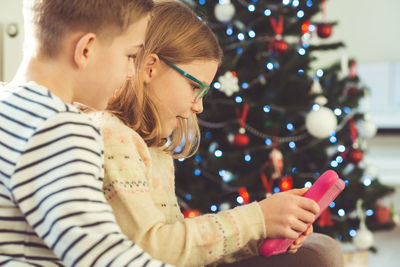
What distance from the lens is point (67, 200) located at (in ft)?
2.10

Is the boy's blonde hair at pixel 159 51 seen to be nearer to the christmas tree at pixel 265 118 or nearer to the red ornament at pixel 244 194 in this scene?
the christmas tree at pixel 265 118

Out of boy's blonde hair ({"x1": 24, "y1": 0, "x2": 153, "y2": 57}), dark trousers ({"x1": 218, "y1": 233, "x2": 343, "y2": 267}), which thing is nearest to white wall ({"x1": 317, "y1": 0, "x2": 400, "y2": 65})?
dark trousers ({"x1": 218, "y1": 233, "x2": 343, "y2": 267})

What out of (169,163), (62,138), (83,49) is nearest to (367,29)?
(169,163)

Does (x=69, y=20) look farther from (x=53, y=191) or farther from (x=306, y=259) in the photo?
(x=306, y=259)

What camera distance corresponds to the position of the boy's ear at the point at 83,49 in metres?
0.75

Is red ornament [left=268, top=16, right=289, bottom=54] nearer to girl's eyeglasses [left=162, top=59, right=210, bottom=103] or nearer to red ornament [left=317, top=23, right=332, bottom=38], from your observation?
red ornament [left=317, top=23, right=332, bottom=38]

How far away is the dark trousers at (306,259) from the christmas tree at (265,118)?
123 centimetres

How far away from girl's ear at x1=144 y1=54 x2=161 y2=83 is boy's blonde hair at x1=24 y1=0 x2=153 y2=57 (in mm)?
269

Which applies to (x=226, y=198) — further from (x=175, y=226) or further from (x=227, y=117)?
(x=175, y=226)

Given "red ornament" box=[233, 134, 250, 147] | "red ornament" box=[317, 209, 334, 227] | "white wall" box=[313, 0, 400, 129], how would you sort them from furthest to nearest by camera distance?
"white wall" box=[313, 0, 400, 129], "red ornament" box=[317, 209, 334, 227], "red ornament" box=[233, 134, 250, 147]

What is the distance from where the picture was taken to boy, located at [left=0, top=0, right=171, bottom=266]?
25.5 inches

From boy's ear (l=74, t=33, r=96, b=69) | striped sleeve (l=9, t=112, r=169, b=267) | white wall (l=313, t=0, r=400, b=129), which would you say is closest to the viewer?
striped sleeve (l=9, t=112, r=169, b=267)

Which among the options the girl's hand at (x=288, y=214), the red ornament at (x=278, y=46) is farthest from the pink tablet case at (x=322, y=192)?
the red ornament at (x=278, y=46)

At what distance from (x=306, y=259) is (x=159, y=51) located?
0.52 meters
